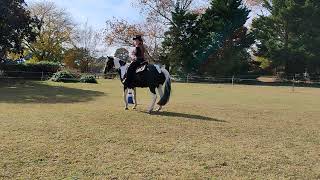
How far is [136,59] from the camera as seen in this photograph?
41.1ft

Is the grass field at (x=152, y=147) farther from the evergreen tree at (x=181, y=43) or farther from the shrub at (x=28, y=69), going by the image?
the evergreen tree at (x=181, y=43)

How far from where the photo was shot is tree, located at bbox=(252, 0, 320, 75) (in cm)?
4522

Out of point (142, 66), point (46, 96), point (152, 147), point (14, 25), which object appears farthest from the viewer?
point (14, 25)

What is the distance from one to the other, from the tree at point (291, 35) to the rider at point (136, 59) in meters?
35.7

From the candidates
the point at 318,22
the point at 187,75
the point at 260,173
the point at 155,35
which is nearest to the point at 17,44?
the point at 187,75

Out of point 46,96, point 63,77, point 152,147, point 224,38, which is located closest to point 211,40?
point 224,38

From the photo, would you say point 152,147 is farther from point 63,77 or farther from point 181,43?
point 181,43

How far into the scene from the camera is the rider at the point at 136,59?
40.2 feet

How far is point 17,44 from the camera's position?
30.8 meters

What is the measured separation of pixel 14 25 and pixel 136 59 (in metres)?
19.3

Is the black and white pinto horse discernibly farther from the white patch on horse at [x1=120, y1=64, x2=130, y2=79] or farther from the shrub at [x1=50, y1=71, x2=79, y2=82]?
the shrub at [x1=50, y1=71, x2=79, y2=82]

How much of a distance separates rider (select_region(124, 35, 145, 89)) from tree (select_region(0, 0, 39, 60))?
1792 cm

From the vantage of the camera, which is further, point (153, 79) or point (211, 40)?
point (211, 40)

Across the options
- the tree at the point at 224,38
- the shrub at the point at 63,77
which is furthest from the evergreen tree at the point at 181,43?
the shrub at the point at 63,77
